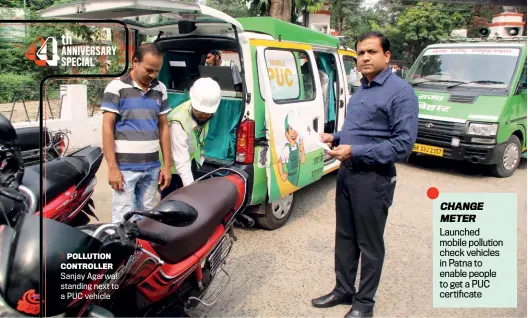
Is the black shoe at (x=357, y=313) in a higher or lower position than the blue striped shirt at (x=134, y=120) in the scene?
lower

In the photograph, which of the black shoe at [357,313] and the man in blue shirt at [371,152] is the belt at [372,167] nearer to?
the man in blue shirt at [371,152]

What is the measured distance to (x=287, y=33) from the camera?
153 inches

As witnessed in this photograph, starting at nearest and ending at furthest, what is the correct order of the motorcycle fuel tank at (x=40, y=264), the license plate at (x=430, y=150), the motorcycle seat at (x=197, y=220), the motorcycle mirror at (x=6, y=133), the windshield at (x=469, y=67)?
1. the motorcycle fuel tank at (x=40, y=264)
2. the motorcycle seat at (x=197, y=220)
3. the motorcycle mirror at (x=6, y=133)
4. the license plate at (x=430, y=150)
5. the windshield at (x=469, y=67)

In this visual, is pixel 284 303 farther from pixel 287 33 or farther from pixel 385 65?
pixel 287 33

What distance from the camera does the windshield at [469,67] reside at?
6230mm

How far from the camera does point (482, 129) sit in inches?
226

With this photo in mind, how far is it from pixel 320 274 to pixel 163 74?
8.20 feet

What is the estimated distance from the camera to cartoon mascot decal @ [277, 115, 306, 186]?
12.0 ft

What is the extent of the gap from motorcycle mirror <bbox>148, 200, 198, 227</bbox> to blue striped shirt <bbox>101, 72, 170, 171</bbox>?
1272mm

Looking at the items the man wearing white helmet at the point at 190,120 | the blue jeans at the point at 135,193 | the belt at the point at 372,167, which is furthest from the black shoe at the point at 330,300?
the blue jeans at the point at 135,193

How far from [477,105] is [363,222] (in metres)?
4.28

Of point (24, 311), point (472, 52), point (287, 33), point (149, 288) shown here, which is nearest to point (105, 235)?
point (24, 311)

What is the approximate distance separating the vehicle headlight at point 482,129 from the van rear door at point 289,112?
262cm

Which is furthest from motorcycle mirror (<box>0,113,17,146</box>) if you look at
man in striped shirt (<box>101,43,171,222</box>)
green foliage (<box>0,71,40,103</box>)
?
man in striped shirt (<box>101,43,171,222</box>)
